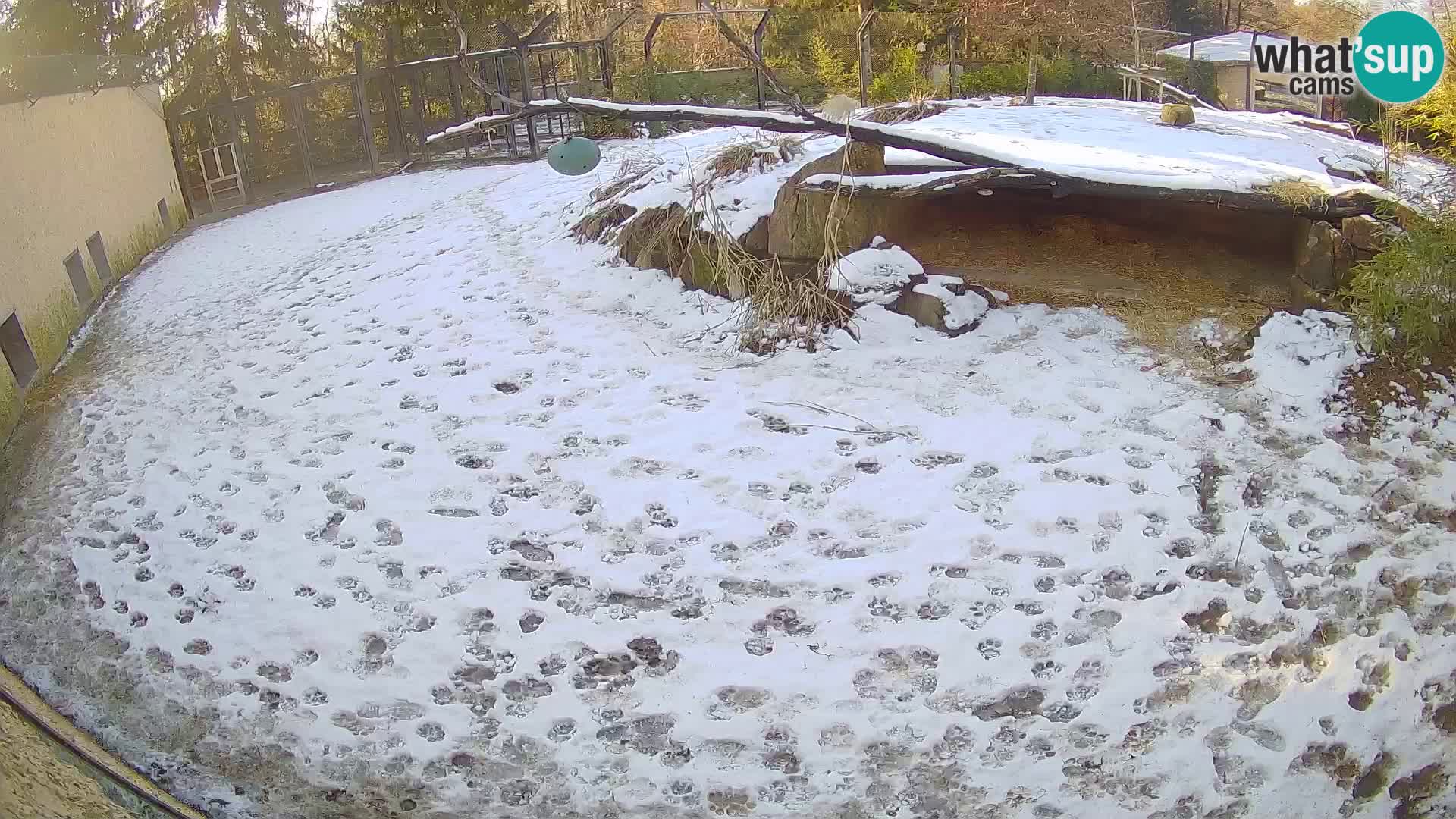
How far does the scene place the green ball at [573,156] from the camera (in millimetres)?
5289

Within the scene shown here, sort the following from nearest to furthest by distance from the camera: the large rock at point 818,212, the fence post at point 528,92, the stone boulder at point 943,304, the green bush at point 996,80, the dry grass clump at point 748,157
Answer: the stone boulder at point 943,304 → the large rock at point 818,212 → the dry grass clump at point 748,157 → the fence post at point 528,92 → the green bush at point 996,80

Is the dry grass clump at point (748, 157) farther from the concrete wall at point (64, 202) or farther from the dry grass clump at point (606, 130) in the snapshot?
the dry grass clump at point (606, 130)

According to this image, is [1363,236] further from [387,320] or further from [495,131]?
[495,131]

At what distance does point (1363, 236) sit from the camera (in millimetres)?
4922

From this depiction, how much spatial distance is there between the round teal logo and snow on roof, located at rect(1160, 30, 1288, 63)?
7977mm

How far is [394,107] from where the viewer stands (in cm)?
1304

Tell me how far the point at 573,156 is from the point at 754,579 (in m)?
2.71

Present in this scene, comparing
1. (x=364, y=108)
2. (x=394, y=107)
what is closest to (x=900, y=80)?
(x=394, y=107)

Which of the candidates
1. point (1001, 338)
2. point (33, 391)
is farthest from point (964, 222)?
point (33, 391)

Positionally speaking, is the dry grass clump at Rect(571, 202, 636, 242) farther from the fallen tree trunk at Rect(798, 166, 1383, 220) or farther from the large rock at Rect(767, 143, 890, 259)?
the fallen tree trunk at Rect(798, 166, 1383, 220)

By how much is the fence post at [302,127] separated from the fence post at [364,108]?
0.70 m

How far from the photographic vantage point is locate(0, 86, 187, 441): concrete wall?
19.1 ft

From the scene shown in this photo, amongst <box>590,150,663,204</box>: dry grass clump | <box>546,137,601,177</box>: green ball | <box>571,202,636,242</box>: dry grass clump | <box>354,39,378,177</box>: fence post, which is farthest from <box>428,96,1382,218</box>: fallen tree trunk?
<box>354,39,378,177</box>: fence post

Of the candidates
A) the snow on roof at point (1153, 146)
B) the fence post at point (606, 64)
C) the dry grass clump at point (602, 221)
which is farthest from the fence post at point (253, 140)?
the snow on roof at point (1153, 146)
